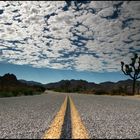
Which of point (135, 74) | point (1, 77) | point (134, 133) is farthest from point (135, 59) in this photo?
point (1, 77)

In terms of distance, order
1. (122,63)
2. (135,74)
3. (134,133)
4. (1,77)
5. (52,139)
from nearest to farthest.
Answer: (52,139) < (134,133) < (135,74) < (122,63) < (1,77)

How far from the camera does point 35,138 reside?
11.7 feet

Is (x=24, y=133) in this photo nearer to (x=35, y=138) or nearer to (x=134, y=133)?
(x=35, y=138)

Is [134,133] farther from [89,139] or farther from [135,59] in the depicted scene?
[135,59]

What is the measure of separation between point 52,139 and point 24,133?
0.67 metres

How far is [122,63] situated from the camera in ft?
163

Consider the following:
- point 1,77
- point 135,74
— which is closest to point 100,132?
point 135,74

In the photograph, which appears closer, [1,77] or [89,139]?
[89,139]

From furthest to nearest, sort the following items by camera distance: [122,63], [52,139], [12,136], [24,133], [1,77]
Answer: [1,77]
[122,63]
[24,133]
[12,136]
[52,139]

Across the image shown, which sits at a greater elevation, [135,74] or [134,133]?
[135,74]

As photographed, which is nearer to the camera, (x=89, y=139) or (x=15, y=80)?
(x=89, y=139)

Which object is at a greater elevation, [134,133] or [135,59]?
[135,59]

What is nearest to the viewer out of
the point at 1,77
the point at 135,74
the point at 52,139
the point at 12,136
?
the point at 52,139

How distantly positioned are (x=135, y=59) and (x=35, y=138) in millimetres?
45050
